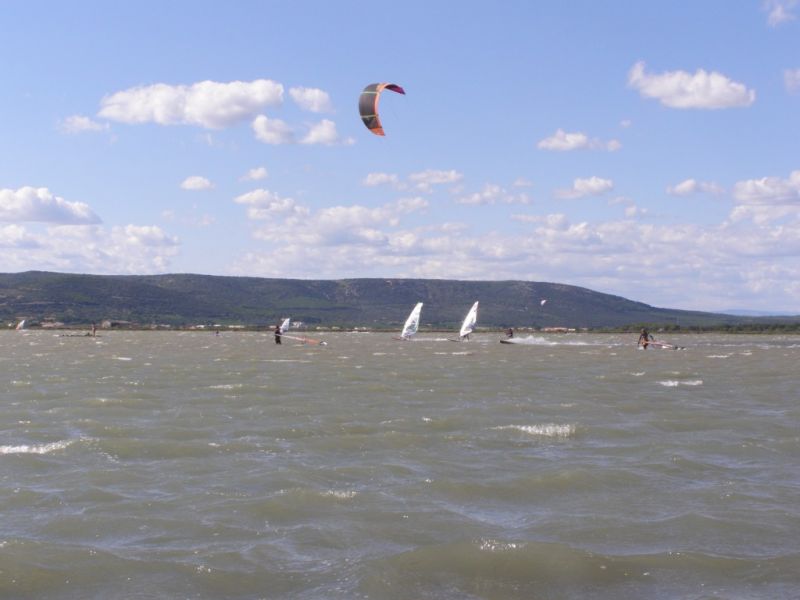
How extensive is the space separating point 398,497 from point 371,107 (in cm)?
2786

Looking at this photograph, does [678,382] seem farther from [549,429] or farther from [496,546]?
[496,546]

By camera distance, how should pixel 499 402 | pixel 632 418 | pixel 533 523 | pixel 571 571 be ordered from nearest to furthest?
Answer: pixel 571 571
pixel 533 523
pixel 632 418
pixel 499 402

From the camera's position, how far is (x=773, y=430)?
19.3 m

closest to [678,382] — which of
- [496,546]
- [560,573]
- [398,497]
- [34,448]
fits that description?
[398,497]

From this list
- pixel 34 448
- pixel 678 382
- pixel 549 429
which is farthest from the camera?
pixel 678 382

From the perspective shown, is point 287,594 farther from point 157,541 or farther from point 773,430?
point 773,430

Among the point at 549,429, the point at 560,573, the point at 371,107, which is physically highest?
the point at 371,107

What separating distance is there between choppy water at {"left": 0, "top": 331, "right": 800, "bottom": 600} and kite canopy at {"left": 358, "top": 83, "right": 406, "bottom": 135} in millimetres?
16329

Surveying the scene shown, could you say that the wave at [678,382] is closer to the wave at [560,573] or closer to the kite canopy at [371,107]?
the kite canopy at [371,107]

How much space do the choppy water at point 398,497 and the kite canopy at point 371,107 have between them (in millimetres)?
16329

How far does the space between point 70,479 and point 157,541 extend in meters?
3.94

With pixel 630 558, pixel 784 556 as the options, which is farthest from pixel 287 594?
pixel 784 556

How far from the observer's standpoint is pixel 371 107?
3856 centimetres

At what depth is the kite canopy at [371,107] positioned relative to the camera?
38531 mm
